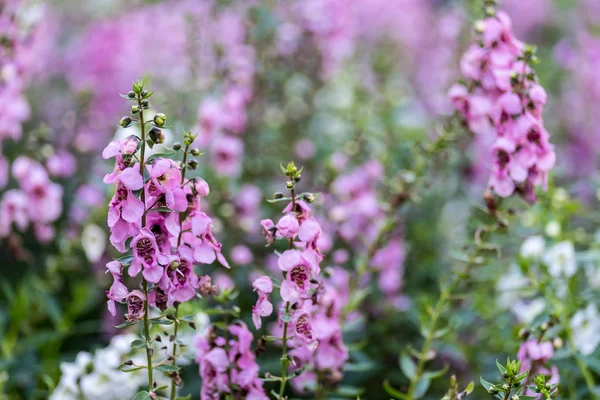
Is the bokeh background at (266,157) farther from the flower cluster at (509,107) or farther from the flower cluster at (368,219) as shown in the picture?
the flower cluster at (509,107)

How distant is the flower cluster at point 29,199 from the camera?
1.94m

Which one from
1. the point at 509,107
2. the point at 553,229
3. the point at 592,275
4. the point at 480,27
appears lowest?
the point at 592,275

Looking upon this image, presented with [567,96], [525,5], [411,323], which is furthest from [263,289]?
[525,5]

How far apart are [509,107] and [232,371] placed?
0.74 metres

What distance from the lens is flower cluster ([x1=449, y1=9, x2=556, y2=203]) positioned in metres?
1.38

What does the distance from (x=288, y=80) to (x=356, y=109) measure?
34 centimetres

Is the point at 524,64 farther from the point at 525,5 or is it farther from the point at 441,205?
the point at 525,5

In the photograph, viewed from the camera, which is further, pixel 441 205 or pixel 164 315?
pixel 441 205

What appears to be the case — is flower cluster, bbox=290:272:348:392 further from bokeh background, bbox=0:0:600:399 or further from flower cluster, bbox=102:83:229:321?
flower cluster, bbox=102:83:229:321

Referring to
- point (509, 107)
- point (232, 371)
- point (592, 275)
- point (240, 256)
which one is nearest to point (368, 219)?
point (240, 256)

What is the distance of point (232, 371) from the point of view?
1.21 m

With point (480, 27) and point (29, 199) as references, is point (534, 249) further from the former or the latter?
point (29, 199)

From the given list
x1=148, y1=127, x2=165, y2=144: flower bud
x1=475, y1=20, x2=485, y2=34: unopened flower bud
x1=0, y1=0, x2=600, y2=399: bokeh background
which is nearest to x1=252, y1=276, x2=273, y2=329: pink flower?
x1=148, y1=127, x2=165, y2=144: flower bud

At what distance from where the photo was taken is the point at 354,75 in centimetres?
356
